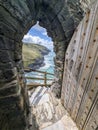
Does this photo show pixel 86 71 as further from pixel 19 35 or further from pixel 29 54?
pixel 29 54

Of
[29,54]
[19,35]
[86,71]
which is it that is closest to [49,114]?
[86,71]

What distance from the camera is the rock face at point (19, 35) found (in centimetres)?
179

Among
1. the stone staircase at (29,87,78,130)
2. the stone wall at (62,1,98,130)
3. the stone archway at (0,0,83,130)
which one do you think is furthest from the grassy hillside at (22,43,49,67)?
the stone wall at (62,1,98,130)

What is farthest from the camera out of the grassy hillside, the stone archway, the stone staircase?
the grassy hillside

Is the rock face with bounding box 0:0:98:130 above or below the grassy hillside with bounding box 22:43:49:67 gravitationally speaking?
above

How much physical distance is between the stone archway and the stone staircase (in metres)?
0.99

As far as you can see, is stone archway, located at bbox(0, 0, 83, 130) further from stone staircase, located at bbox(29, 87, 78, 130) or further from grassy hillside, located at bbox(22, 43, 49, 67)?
grassy hillside, located at bbox(22, 43, 49, 67)

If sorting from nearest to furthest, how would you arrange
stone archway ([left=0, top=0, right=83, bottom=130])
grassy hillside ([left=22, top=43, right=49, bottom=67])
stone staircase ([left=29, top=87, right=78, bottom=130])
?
1. stone archway ([left=0, top=0, right=83, bottom=130])
2. stone staircase ([left=29, top=87, right=78, bottom=130])
3. grassy hillside ([left=22, top=43, right=49, bottom=67])

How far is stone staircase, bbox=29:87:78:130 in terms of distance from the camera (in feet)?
10.2

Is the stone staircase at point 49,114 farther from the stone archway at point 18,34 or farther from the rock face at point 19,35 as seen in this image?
the stone archway at point 18,34

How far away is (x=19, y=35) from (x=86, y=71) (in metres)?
1.33

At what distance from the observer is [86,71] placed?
6.97 ft

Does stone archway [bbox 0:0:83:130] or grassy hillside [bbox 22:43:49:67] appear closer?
stone archway [bbox 0:0:83:130]

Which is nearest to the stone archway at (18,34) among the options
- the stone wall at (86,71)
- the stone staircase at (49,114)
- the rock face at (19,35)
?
the rock face at (19,35)
